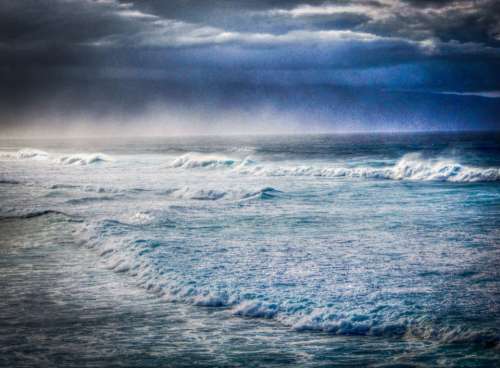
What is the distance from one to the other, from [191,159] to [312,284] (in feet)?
129

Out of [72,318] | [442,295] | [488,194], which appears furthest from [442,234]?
[488,194]

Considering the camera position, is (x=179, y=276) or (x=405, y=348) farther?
(x=179, y=276)

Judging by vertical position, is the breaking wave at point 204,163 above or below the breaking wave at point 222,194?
above

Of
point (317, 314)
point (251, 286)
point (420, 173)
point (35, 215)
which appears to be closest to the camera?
point (317, 314)

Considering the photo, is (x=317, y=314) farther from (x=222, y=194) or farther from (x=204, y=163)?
(x=204, y=163)

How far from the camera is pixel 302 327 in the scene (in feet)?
23.4

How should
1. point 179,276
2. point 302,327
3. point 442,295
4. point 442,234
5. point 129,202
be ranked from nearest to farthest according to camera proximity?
point 302,327 → point 442,295 → point 179,276 → point 442,234 → point 129,202

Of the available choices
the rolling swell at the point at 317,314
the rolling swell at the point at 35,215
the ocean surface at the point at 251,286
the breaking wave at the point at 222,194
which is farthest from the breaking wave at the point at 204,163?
the rolling swell at the point at 317,314

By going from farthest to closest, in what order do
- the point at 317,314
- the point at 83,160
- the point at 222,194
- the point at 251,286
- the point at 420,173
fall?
the point at 83,160 < the point at 420,173 < the point at 222,194 < the point at 251,286 < the point at 317,314

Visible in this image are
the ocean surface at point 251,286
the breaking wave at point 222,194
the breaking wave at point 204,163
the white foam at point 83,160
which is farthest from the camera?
the white foam at point 83,160

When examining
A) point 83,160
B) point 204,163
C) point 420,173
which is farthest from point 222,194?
point 83,160

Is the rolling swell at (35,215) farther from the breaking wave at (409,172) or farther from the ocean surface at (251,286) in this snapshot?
the breaking wave at (409,172)

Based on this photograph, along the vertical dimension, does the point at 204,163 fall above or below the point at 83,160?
below

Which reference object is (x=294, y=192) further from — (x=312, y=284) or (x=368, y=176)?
(x=312, y=284)
